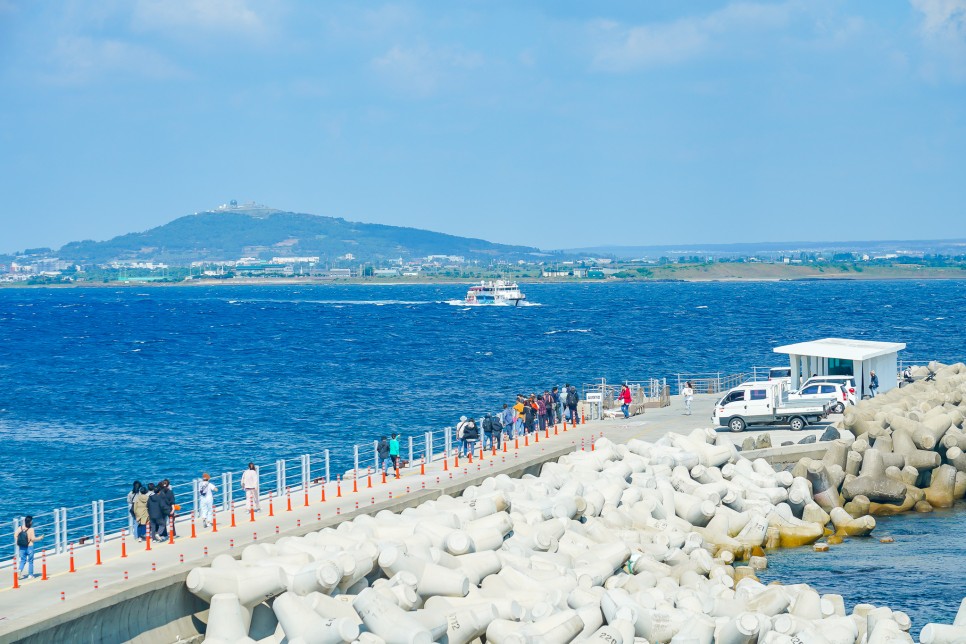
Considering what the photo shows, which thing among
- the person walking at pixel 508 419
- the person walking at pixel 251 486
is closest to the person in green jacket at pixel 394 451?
the person walking at pixel 251 486

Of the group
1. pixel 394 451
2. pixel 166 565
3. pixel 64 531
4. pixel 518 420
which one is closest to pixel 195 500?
pixel 64 531

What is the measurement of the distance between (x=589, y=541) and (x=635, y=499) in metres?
3.19

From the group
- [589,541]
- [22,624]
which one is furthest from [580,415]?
[22,624]

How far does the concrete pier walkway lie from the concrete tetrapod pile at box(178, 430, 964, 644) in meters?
0.52

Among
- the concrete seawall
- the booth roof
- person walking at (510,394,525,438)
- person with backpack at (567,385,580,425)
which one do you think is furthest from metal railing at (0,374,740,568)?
the booth roof

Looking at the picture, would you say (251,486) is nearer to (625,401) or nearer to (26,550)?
(26,550)

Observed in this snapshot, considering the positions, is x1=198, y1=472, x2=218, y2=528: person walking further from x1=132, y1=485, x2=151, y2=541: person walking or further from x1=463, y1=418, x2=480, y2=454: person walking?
x1=463, y1=418, x2=480, y2=454: person walking

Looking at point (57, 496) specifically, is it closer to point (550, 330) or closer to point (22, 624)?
point (22, 624)

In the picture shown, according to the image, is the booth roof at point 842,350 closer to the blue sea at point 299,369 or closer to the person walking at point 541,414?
the person walking at point 541,414

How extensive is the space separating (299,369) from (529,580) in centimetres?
6538

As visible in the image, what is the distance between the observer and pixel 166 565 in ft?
64.7

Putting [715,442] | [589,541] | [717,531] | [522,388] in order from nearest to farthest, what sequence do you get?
[589,541] → [717,531] → [715,442] → [522,388]

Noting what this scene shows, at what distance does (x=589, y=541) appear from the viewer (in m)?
23.6

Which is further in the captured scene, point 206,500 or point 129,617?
point 206,500
